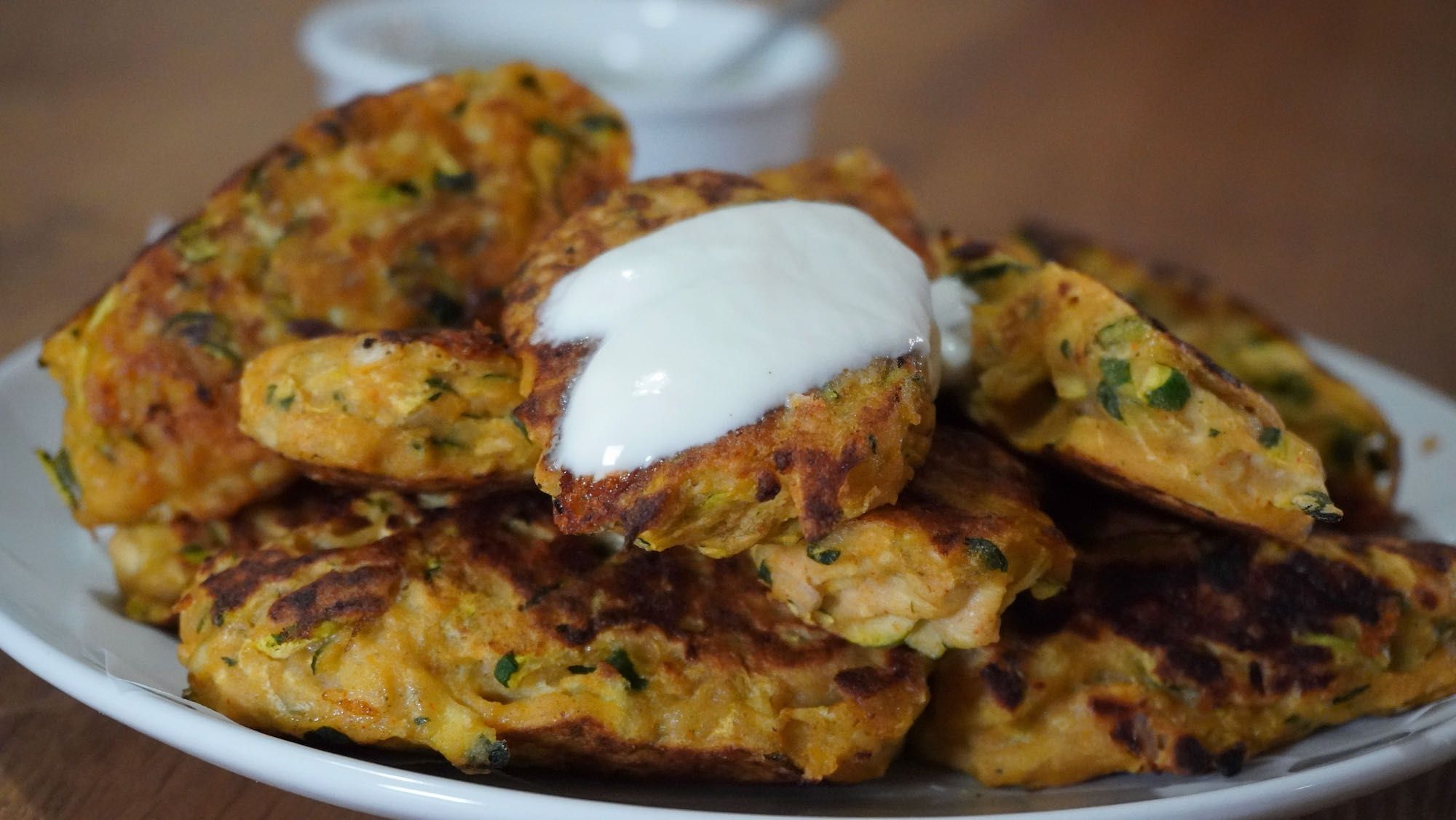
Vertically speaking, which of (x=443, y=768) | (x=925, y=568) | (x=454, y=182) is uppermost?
(x=454, y=182)

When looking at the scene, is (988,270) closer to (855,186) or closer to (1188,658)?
(855,186)

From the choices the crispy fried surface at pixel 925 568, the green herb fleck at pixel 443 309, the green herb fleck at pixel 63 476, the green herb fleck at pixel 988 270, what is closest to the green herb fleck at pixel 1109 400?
the crispy fried surface at pixel 925 568

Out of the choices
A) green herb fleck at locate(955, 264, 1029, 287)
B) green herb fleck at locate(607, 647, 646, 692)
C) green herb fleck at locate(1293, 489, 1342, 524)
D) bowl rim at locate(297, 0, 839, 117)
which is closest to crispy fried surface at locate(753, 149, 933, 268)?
green herb fleck at locate(955, 264, 1029, 287)

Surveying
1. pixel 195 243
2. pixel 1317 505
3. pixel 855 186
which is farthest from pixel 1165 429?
pixel 195 243

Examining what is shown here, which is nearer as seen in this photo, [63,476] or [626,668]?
[626,668]

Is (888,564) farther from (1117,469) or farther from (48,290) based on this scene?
(48,290)

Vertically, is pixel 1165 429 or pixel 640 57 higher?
pixel 1165 429
